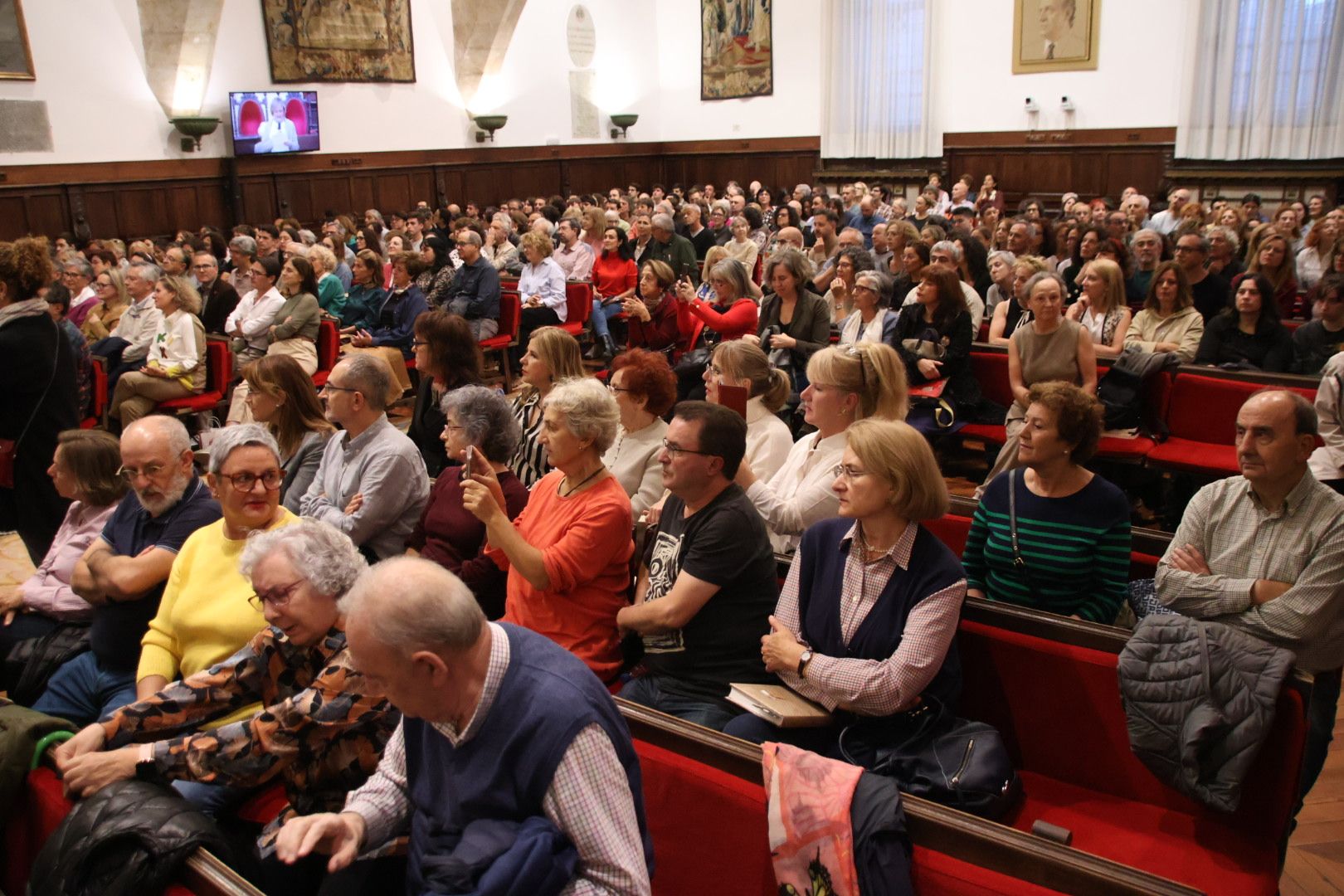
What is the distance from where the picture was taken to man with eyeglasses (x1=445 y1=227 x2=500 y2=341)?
7855mm

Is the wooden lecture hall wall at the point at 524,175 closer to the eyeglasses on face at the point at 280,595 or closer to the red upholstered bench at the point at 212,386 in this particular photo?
the red upholstered bench at the point at 212,386

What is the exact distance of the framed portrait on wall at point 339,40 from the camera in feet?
44.5

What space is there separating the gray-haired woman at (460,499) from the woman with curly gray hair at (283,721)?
82 centimetres

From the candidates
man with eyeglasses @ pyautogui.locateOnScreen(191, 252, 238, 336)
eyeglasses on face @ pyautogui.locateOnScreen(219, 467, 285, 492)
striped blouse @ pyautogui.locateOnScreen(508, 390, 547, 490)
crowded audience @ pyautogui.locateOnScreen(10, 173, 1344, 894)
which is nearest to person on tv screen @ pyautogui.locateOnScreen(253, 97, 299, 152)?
man with eyeglasses @ pyautogui.locateOnScreen(191, 252, 238, 336)

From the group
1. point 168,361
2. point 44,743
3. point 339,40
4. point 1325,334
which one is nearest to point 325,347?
point 168,361

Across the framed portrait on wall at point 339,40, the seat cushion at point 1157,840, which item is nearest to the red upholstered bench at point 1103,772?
the seat cushion at point 1157,840

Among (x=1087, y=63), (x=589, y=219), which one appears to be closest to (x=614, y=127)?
(x=1087, y=63)

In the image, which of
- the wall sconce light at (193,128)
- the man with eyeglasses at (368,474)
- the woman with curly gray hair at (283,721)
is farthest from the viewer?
the wall sconce light at (193,128)

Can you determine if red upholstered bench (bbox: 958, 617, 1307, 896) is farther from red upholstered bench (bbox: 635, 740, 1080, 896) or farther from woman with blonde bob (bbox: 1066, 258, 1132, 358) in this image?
woman with blonde bob (bbox: 1066, 258, 1132, 358)

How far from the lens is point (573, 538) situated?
271 centimetres

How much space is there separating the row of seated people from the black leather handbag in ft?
0.20

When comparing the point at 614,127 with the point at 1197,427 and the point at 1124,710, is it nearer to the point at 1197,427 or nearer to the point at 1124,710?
the point at 1197,427

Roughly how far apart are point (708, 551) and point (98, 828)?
4.52ft

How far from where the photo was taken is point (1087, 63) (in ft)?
47.0
